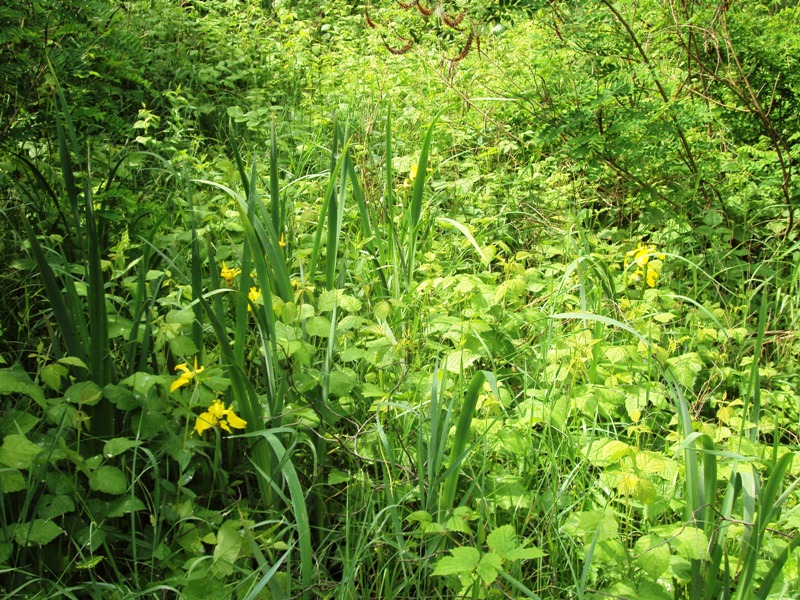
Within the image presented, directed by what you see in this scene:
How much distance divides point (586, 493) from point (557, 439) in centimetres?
25

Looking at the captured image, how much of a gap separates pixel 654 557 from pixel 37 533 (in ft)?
4.01

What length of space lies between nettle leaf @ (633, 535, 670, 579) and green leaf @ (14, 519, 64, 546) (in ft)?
3.80

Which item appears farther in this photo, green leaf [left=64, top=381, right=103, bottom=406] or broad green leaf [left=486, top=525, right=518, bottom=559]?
green leaf [left=64, top=381, right=103, bottom=406]

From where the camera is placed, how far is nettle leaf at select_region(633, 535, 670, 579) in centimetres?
148

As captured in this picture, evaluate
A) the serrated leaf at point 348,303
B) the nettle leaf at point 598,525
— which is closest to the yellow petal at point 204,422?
the serrated leaf at point 348,303

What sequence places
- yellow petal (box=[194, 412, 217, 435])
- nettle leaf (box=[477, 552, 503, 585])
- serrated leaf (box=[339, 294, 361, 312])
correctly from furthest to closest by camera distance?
1. serrated leaf (box=[339, 294, 361, 312])
2. yellow petal (box=[194, 412, 217, 435])
3. nettle leaf (box=[477, 552, 503, 585])

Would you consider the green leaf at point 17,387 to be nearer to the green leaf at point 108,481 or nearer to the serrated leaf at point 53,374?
the serrated leaf at point 53,374

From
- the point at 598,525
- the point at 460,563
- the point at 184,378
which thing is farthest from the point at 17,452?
the point at 598,525

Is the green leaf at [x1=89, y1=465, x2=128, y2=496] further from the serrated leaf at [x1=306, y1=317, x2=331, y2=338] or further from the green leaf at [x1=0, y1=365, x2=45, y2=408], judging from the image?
the serrated leaf at [x1=306, y1=317, x2=331, y2=338]

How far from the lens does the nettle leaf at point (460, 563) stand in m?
1.46

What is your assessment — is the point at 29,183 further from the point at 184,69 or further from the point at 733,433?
the point at 733,433

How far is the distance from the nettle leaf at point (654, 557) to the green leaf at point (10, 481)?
1223 millimetres

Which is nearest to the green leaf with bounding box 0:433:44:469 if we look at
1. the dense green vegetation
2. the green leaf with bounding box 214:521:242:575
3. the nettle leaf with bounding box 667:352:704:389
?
the dense green vegetation

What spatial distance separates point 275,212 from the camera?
7.32ft
